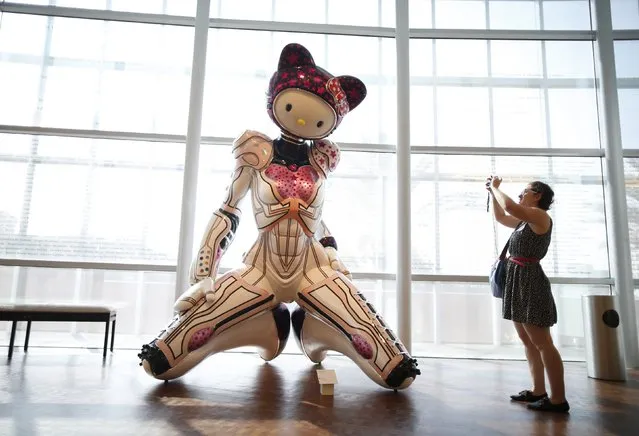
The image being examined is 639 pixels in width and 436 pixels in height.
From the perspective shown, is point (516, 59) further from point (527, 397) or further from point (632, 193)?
point (527, 397)

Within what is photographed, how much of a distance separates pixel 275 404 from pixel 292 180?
3.76 feet

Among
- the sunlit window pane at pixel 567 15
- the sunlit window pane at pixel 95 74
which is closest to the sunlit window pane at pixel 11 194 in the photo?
the sunlit window pane at pixel 95 74

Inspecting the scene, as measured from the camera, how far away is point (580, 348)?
360 centimetres

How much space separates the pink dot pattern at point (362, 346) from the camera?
6.37ft

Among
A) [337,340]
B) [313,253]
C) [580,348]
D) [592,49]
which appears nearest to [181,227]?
[313,253]

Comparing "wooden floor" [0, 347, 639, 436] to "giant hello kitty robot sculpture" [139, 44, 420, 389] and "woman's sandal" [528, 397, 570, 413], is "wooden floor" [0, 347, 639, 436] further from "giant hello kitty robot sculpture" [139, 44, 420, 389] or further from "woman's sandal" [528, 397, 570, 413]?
"giant hello kitty robot sculpture" [139, 44, 420, 389]

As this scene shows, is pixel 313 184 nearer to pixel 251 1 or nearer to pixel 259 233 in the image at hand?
pixel 259 233

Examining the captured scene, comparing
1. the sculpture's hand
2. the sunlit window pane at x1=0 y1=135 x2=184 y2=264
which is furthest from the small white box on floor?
the sunlit window pane at x1=0 y1=135 x2=184 y2=264

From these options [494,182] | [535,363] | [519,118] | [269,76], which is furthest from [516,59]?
[535,363]

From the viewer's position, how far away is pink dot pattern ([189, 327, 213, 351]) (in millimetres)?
1989

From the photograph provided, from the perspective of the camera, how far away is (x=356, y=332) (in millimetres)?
1982

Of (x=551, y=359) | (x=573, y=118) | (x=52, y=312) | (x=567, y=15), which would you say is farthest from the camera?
(x=567, y=15)

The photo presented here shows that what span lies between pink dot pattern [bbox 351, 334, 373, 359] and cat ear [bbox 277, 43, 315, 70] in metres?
1.54

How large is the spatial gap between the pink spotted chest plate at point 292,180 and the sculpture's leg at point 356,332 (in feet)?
1.64
